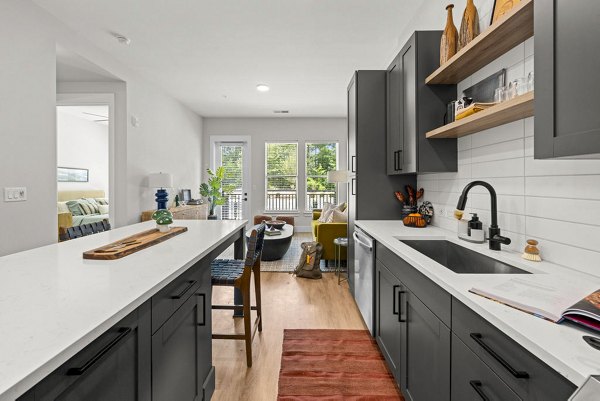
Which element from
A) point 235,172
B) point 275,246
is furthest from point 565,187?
point 235,172

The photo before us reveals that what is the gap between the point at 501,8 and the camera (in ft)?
4.88

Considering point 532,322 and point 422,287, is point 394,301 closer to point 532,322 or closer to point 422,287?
point 422,287

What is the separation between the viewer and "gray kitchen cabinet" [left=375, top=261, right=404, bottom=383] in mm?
1703

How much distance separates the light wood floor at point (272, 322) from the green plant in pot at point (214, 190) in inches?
138

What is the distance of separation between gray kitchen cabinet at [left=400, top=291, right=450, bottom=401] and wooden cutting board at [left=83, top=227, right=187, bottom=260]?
4.36ft

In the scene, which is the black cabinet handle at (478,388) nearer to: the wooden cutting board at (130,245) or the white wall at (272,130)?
the wooden cutting board at (130,245)

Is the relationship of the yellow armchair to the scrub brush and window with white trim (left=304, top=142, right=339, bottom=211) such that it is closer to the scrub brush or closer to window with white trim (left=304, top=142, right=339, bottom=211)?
the scrub brush

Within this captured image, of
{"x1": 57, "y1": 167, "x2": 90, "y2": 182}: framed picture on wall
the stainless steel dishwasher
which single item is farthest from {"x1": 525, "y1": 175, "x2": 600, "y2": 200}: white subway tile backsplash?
{"x1": 57, "y1": 167, "x2": 90, "y2": 182}: framed picture on wall

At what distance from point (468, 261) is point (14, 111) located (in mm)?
3726

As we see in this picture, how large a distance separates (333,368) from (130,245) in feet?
4.95

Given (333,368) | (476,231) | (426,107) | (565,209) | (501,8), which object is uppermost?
(501,8)

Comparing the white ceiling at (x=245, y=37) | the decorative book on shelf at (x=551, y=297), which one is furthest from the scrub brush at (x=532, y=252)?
the white ceiling at (x=245, y=37)

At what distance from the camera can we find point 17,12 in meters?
2.65

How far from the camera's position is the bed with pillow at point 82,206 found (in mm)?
5895
